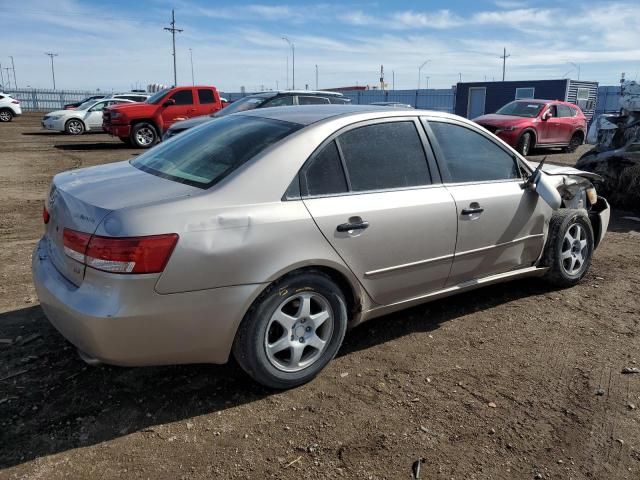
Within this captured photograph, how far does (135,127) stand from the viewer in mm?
16094

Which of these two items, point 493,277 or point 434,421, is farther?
point 493,277

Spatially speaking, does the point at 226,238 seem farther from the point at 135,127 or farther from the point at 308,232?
the point at 135,127

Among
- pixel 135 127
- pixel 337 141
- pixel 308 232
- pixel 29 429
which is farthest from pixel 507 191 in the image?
pixel 135 127

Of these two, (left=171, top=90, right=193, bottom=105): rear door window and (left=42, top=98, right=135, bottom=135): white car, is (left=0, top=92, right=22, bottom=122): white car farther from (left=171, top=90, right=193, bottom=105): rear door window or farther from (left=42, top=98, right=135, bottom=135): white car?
(left=171, top=90, right=193, bottom=105): rear door window

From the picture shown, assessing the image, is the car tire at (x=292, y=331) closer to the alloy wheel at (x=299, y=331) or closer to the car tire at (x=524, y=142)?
the alloy wheel at (x=299, y=331)

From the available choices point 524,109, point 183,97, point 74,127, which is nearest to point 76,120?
point 74,127

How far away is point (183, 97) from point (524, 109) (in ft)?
33.7

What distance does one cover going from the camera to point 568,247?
4746mm

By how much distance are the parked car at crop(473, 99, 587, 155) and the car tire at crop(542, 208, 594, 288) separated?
10957 millimetres

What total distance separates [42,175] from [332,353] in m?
9.71

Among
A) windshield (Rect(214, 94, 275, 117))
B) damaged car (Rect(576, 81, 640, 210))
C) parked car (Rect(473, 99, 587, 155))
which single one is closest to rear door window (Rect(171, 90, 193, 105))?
windshield (Rect(214, 94, 275, 117))

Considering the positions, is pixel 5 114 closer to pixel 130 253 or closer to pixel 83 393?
pixel 83 393

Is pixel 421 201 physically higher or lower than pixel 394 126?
lower

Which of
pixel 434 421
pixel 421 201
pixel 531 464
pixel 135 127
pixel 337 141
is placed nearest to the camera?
pixel 531 464
